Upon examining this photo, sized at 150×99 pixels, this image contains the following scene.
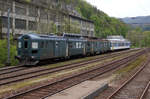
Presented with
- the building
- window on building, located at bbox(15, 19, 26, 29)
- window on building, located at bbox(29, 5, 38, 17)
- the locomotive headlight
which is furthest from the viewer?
window on building, located at bbox(29, 5, 38, 17)

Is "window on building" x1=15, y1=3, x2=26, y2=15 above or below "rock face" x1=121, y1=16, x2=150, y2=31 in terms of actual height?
above

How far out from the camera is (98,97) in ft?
30.7

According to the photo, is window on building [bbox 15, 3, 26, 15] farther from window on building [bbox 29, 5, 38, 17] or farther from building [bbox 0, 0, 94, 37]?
window on building [bbox 29, 5, 38, 17]

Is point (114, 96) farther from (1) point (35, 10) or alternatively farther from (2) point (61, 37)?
(1) point (35, 10)

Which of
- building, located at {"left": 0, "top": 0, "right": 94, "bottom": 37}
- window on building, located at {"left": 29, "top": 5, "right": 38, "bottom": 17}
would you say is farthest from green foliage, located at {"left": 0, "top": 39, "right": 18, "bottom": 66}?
window on building, located at {"left": 29, "top": 5, "right": 38, "bottom": 17}

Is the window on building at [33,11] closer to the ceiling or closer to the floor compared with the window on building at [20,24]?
closer to the ceiling

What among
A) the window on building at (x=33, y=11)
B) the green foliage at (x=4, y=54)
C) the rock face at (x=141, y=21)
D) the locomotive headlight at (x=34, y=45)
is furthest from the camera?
the window on building at (x=33, y=11)

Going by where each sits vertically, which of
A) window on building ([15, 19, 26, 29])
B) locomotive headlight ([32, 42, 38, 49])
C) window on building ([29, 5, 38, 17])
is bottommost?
locomotive headlight ([32, 42, 38, 49])

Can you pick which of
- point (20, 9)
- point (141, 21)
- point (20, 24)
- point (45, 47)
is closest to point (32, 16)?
point (20, 9)

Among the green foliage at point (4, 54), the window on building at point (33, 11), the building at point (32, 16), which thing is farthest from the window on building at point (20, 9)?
the green foliage at point (4, 54)

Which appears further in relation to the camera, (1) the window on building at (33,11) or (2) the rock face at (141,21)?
(1) the window on building at (33,11)

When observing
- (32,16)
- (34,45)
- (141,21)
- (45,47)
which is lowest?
(45,47)

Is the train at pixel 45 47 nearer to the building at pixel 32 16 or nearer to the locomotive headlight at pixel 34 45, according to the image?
the locomotive headlight at pixel 34 45

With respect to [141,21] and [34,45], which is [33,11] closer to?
[141,21]
